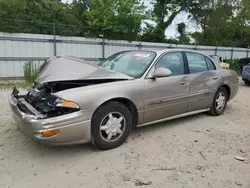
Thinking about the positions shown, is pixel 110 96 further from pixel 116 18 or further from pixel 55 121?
pixel 116 18

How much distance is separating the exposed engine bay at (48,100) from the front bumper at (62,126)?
85 mm

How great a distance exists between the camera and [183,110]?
4512mm

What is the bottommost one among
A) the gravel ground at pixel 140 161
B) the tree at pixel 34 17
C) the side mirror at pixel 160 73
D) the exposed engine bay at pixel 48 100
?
the gravel ground at pixel 140 161

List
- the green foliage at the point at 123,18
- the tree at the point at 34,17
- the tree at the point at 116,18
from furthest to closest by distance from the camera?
the tree at the point at 116,18
the green foliage at the point at 123,18
the tree at the point at 34,17

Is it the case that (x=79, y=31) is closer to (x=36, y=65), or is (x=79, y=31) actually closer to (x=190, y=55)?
(x=36, y=65)

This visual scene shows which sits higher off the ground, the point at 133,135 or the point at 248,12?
the point at 248,12

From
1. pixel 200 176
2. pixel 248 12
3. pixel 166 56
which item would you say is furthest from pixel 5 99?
pixel 248 12

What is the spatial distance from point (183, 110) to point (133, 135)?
3.69 feet

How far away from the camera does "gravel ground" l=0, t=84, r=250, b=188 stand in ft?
8.96

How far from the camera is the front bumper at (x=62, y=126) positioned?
2.92 metres

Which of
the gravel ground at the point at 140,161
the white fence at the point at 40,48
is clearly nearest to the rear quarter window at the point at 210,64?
the gravel ground at the point at 140,161

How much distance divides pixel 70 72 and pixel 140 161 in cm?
163

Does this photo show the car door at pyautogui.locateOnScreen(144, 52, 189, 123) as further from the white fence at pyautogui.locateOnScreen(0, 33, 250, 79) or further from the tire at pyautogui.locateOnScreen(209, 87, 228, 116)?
the white fence at pyautogui.locateOnScreen(0, 33, 250, 79)

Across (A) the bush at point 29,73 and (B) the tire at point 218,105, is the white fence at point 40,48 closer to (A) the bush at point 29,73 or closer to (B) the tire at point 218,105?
(A) the bush at point 29,73
